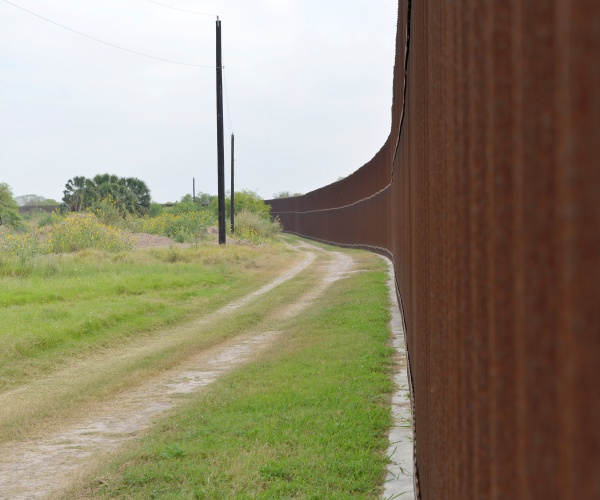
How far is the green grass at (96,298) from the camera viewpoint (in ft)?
30.9

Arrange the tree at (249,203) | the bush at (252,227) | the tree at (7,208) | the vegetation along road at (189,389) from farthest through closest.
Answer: the tree at (249,203)
the tree at (7,208)
the bush at (252,227)
the vegetation along road at (189,389)

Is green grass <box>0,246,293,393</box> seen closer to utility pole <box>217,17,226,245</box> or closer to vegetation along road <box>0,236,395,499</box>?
vegetation along road <box>0,236,395,499</box>

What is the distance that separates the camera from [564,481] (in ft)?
1.84

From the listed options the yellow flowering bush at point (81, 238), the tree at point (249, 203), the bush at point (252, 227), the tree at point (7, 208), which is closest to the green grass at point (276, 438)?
the yellow flowering bush at point (81, 238)

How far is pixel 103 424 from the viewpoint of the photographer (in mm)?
6414

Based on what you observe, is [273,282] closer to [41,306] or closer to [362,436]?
[41,306]

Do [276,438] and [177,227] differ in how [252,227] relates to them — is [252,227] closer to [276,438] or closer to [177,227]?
[177,227]

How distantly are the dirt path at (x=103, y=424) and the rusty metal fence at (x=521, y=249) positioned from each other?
3901mm

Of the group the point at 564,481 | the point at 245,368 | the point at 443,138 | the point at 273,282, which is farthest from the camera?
the point at 273,282

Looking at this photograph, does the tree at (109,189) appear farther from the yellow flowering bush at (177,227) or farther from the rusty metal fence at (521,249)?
the rusty metal fence at (521,249)

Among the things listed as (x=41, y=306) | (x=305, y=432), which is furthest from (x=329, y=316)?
(x=305, y=432)

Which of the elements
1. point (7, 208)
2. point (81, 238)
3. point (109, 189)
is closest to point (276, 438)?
point (81, 238)

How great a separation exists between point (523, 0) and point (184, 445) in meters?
4.90

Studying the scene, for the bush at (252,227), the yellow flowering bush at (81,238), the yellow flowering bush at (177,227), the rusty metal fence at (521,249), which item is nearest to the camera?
the rusty metal fence at (521,249)
